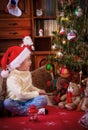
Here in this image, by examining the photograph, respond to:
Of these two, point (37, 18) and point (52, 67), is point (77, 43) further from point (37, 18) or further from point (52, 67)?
point (37, 18)

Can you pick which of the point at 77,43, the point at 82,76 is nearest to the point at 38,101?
the point at 82,76

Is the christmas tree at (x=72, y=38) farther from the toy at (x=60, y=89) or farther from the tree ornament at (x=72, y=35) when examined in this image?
the toy at (x=60, y=89)

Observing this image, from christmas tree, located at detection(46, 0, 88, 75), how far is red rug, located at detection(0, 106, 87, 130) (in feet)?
2.96

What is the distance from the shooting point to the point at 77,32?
3.69 metres

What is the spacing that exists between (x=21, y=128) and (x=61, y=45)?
1.65 m

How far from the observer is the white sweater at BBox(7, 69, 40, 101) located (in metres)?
2.72

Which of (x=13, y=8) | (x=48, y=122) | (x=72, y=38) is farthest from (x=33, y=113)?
(x=13, y=8)

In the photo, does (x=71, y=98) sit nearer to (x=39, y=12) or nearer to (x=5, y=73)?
(x=5, y=73)

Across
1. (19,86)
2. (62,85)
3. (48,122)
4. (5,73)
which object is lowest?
(48,122)

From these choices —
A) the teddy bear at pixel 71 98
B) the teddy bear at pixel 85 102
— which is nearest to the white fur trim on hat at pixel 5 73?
the teddy bear at pixel 71 98

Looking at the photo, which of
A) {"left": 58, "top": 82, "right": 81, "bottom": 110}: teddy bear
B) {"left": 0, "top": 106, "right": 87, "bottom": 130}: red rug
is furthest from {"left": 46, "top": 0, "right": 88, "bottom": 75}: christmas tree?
{"left": 0, "top": 106, "right": 87, "bottom": 130}: red rug

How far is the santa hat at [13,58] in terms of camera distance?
2844mm

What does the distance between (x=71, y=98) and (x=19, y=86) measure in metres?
0.61

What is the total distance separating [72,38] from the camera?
353cm
